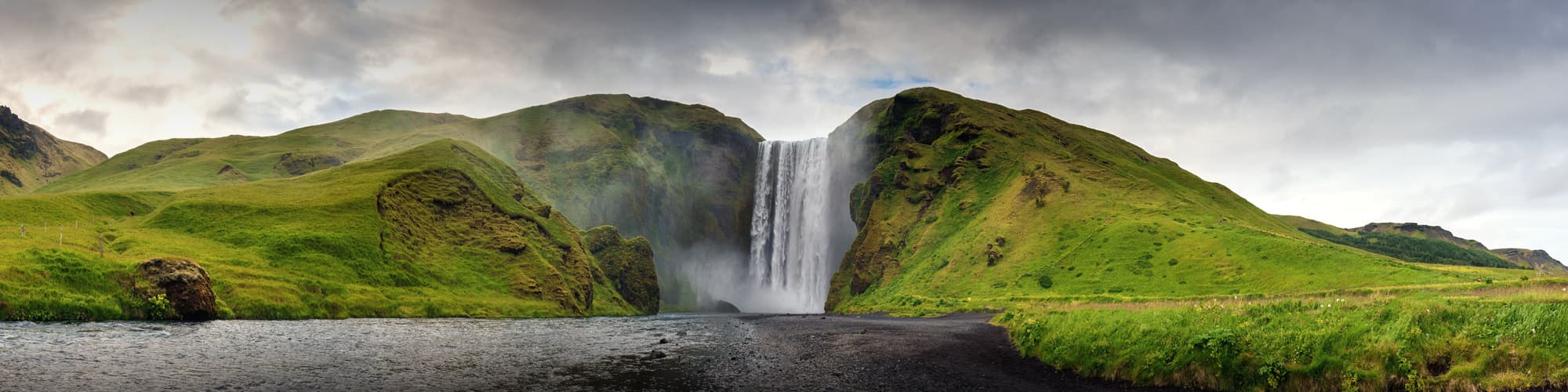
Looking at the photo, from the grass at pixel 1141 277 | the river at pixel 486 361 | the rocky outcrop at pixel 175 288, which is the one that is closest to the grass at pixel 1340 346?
the grass at pixel 1141 277

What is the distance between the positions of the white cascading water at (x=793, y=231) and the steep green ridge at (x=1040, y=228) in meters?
10.6

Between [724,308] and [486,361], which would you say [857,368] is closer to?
[486,361]

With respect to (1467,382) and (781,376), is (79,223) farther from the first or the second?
(1467,382)

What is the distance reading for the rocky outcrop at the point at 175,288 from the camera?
40.7m

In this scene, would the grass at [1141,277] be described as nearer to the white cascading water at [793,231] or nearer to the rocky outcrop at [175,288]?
the white cascading water at [793,231]

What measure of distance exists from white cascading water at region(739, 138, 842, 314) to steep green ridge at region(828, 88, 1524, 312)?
34.9 feet

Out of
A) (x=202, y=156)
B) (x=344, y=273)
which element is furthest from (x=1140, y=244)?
(x=202, y=156)

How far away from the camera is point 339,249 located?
7075cm

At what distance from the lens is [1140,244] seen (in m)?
74.8

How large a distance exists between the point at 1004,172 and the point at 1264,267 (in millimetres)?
52715

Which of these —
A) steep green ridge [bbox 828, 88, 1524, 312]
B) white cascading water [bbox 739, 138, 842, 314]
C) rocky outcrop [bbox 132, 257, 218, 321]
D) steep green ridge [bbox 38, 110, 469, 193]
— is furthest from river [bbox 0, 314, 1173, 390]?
steep green ridge [bbox 38, 110, 469, 193]

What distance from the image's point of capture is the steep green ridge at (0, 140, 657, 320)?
135 feet

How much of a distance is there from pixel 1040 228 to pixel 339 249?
3296 inches

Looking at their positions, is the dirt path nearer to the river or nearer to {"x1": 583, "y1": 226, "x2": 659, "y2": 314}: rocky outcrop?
the river
